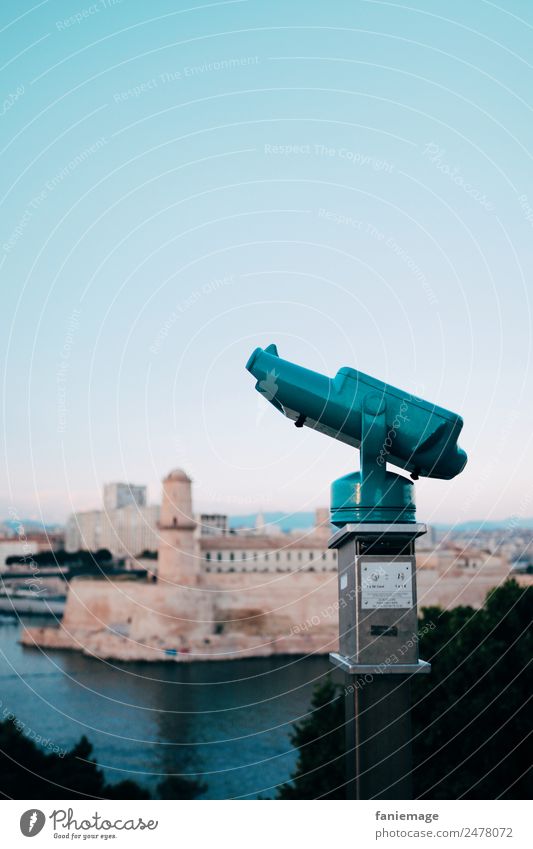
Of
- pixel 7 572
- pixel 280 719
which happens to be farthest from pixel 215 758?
pixel 7 572

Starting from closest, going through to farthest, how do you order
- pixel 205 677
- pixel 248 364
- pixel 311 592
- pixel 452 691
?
1. pixel 248 364
2. pixel 452 691
3. pixel 205 677
4. pixel 311 592

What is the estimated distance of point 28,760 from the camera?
46.3 feet

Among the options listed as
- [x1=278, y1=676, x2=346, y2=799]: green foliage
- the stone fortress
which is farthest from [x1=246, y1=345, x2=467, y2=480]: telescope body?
the stone fortress

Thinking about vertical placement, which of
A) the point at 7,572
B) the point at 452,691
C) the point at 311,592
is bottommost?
the point at 452,691

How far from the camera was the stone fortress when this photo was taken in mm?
45656

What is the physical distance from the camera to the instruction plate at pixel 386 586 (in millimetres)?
4883

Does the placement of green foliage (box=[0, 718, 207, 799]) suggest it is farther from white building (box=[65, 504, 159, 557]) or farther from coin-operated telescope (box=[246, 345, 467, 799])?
white building (box=[65, 504, 159, 557])

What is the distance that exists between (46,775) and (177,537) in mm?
34553

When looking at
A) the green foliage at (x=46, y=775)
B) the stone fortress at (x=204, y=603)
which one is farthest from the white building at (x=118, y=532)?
the green foliage at (x=46, y=775)

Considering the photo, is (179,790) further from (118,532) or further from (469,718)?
(118,532)

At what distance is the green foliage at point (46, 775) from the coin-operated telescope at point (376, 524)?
837 centimetres

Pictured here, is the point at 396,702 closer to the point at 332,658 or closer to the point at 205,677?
the point at 332,658

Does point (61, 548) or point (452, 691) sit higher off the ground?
point (61, 548)
